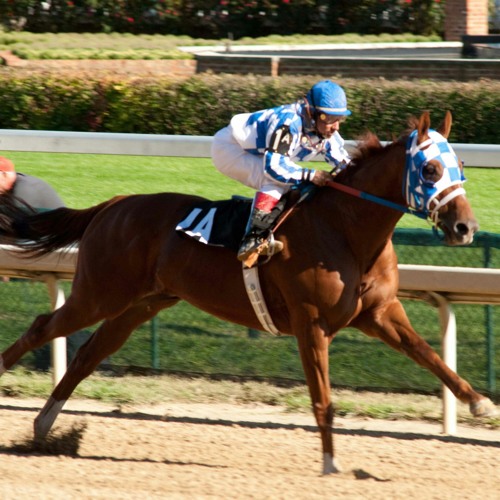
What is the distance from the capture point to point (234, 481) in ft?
15.3

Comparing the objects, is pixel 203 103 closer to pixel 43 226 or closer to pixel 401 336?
pixel 43 226

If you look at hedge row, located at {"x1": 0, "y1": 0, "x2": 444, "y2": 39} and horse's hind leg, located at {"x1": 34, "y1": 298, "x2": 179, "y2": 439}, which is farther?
hedge row, located at {"x1": 0, "y1": 0, "x2": 444, "y2": 39}

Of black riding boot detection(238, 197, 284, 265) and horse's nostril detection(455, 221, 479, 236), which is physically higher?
horse's nostril detection(455, 221, 479, 236)

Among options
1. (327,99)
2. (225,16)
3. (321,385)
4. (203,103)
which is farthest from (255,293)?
(225,16)

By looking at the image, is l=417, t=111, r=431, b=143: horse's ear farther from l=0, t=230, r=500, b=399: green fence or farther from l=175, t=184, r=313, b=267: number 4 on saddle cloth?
l=0, t=230, r=500, b=399: green fence

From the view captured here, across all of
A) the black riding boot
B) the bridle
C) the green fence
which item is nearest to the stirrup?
the black riding boot

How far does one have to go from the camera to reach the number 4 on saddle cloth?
5016mm

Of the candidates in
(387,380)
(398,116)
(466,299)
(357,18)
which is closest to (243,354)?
(387,380)

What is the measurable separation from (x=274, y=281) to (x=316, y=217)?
0.35 m

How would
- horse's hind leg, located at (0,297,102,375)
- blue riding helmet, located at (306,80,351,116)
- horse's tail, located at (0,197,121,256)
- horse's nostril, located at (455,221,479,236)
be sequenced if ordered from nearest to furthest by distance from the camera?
horse's nostril, located at (455,221,479,236) < blue riding helmet, located at (306,80,351,116) < horse's hind leg, located at (0,297,102,375) < horse's tail, located at (0,197,121,256)

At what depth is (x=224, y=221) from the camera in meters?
5.13

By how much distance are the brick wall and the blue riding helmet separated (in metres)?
19.3

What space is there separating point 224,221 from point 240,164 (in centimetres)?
29

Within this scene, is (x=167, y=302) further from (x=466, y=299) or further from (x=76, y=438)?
(x=466, y=299)
